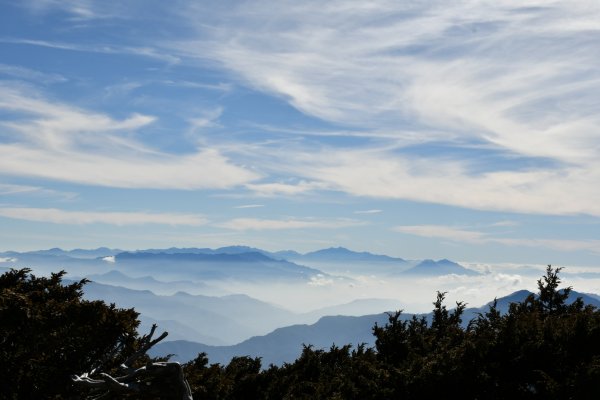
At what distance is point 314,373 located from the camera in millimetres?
26938

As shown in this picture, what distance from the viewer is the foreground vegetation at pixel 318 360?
15031 mm

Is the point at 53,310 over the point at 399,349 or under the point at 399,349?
over

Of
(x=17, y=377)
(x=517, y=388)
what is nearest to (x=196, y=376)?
(x=17, y=377)

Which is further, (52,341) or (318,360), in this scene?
(318,360)

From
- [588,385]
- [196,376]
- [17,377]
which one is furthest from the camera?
[196,376]

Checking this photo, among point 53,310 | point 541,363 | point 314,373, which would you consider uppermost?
point 53,310

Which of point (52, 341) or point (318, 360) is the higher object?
point (52, 341)

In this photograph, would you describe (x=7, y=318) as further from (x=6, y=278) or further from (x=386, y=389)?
(x=386, y=389)

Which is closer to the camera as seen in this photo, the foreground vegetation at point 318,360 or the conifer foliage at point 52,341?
the conifer foliage at point 52,341

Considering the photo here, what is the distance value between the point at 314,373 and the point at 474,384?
9606 mm

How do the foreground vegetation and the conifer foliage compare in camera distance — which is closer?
the conifer foliage

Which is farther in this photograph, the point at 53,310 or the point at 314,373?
the point at 314,373

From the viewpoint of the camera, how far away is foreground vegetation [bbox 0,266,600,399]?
15.0 metres

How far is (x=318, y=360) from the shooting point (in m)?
27.4
